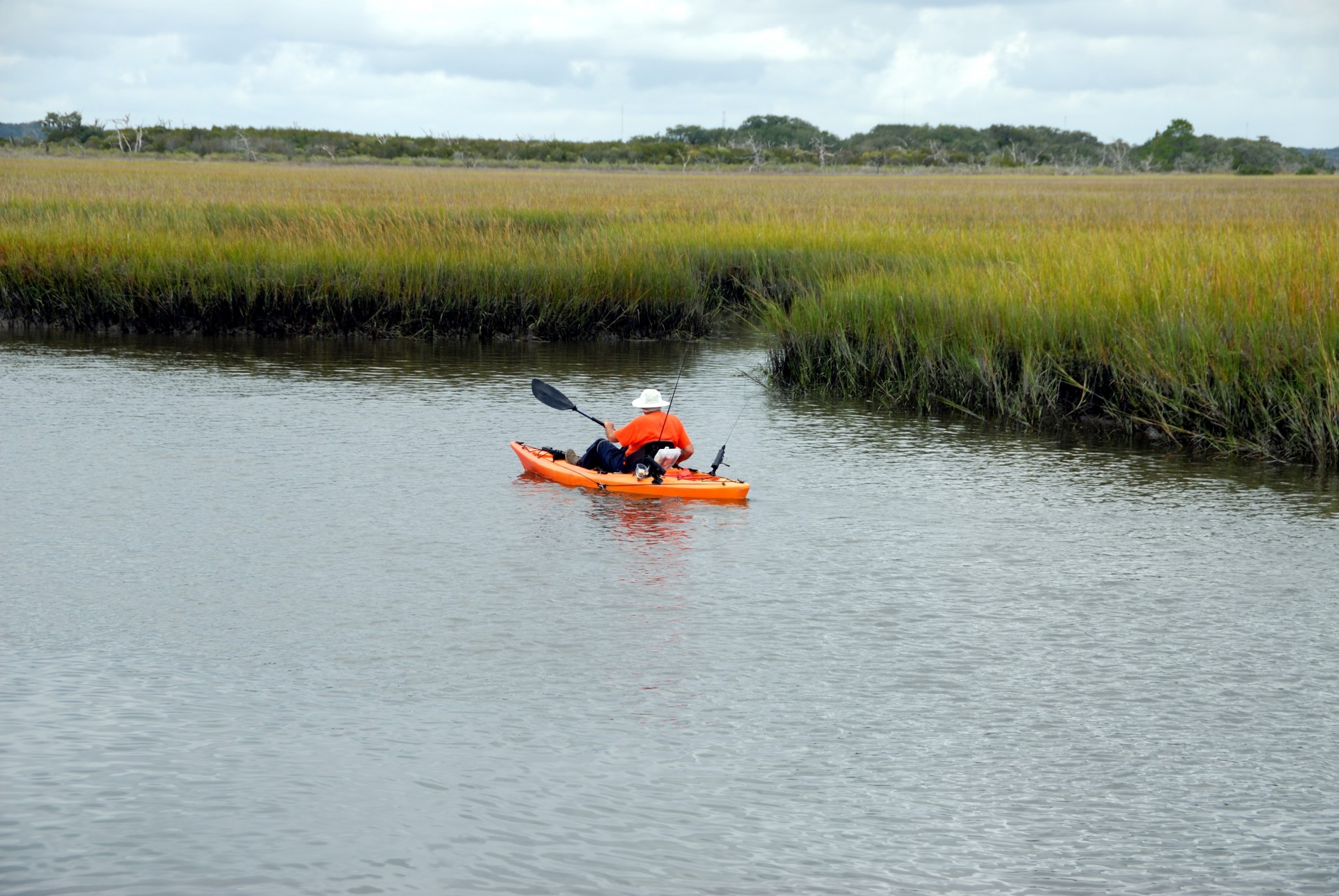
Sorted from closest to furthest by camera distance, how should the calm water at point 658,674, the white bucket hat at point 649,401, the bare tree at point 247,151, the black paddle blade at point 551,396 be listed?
the calm water at point 658,674 < the white bucket hat at point 649,401 < the black paddle blade at point 551,396 < the bare tree at point 247,151

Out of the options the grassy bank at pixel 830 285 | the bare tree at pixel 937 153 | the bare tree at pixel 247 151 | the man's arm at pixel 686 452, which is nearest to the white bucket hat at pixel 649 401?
the man's arm at pixel 686 452

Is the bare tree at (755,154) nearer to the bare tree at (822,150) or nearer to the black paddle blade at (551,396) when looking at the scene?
the bare tree at (822,150)

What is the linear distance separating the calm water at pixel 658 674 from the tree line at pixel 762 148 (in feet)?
269

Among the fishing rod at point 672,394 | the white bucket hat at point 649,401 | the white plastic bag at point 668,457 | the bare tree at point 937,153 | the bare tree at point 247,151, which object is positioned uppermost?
the bare tree at point 937,153

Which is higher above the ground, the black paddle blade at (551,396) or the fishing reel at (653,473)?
the black paddle blade at (551,396)

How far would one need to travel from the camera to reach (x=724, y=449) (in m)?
10.8

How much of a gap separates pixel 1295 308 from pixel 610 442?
20.2ft

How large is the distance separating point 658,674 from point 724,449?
4.12m

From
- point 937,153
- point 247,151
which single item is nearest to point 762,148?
point 937,153

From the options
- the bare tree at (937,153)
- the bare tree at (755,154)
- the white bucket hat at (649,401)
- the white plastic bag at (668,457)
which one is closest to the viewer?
the white plastic bag at (668,457)

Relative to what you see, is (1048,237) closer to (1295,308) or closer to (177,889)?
(1295,308)

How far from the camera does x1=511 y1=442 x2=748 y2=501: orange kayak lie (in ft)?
34.2

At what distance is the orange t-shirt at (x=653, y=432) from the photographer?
35.8 ft

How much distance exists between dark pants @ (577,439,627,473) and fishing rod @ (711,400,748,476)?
0.71 m
